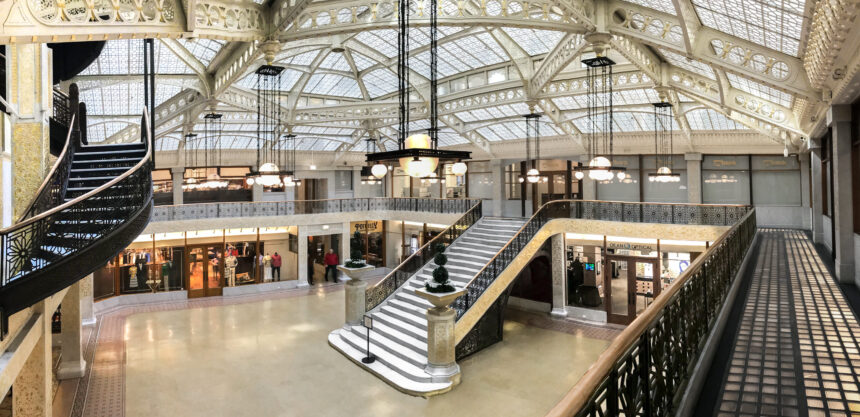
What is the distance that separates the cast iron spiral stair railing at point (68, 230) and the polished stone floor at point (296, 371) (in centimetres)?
415

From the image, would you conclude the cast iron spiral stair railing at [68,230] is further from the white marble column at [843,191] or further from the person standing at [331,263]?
the person standing at [331,263]

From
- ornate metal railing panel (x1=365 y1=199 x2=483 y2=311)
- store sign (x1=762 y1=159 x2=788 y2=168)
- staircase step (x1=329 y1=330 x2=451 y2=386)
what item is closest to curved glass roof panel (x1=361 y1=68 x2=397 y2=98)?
ornate metal railing panel (x1=365 y1=199 x2=483 y2=311)

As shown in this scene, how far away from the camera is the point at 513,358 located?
12.3 meters

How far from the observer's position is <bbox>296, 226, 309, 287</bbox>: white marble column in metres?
22.1

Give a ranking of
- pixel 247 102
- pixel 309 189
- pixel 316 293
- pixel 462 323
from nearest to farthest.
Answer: pixel 462 323, pixel 247 102, pixel 316 293, pixel 309 189

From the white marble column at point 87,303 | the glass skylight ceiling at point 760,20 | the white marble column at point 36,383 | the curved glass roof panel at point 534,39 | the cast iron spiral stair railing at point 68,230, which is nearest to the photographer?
the cast iron spiral stair railing at point 68,230

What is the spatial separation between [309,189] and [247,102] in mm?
13574

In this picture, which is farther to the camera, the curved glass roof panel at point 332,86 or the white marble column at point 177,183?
the white marble column at point 177,183

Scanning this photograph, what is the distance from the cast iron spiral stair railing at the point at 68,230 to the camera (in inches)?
219

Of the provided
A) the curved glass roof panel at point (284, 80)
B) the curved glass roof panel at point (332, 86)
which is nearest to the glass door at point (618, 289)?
the curved glass roof panel at point (332, 86)

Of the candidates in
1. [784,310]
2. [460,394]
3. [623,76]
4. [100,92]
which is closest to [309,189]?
[100,92]

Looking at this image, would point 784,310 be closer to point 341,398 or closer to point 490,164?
point 341,398

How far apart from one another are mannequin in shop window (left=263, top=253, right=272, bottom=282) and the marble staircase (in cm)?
884

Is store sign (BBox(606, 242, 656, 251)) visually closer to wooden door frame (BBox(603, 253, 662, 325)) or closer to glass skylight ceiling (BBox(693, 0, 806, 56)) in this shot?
wooden door frame (BBox(603, 253, 662, 325))
